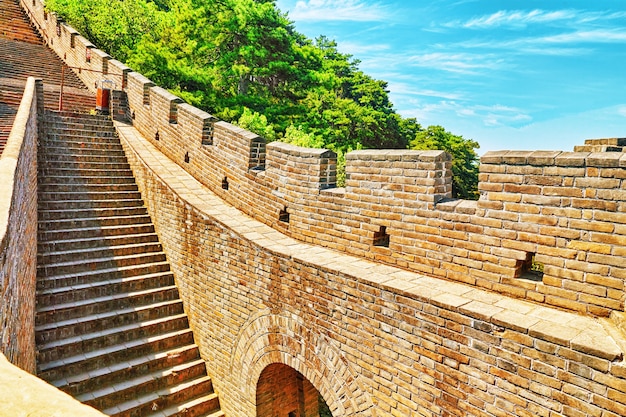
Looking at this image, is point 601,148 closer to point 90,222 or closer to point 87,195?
point 90,222

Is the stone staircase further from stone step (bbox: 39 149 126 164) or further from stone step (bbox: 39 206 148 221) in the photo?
stone step (bbox: 39 149 126 164)

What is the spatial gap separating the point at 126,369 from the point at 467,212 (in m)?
4.50

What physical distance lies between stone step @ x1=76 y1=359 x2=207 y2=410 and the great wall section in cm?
2

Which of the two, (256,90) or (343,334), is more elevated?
(256,90)

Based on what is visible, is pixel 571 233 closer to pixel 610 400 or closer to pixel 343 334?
pixel 610 400

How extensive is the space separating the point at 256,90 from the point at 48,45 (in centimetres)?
917

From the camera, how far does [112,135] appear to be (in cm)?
926

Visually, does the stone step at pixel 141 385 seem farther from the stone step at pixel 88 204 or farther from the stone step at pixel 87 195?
the stone step at pixel 87 195

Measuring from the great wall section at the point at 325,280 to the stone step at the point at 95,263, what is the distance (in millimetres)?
22

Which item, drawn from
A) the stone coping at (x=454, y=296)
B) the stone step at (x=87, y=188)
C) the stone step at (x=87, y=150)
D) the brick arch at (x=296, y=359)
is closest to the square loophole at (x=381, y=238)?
the stone coping at (x=454, y=296)

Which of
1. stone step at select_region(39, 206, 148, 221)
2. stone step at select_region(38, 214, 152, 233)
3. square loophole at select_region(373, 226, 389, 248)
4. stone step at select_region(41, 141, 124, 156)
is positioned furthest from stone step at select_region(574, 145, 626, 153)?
stone step at select_region(41, 141, 124, 156)

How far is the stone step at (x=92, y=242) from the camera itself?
631cm

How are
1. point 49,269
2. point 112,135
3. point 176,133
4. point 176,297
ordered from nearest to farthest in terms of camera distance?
1. point 49,269
2. point 176,297
3. point 176,133
4. point 112,135

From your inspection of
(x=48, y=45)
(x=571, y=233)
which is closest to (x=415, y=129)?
(x=48, y=45)
